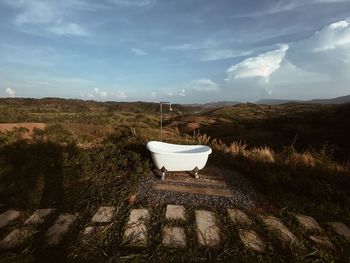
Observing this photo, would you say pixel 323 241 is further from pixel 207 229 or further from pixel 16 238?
pixel 16 238

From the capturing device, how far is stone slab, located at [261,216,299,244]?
2.43 metres

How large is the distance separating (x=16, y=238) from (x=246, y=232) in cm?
246

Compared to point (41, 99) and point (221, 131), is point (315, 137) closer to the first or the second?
point (221, 131)

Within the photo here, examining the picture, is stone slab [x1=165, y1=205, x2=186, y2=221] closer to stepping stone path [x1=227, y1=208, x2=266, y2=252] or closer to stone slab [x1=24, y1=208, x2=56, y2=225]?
stepping stone path [x1=227, y1=208, x2=266, y2=252]

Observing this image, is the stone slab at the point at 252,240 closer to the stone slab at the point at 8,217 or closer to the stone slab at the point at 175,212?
the stone slab at the point at 175,212

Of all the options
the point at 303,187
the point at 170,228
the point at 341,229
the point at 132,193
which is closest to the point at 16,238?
the point at 132,193

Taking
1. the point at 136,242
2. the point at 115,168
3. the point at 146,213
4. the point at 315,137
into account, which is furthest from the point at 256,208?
the point at 315,137

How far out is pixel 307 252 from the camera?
7.41 feet

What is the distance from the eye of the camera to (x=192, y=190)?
3.65m

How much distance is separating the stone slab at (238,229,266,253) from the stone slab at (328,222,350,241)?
1044mm

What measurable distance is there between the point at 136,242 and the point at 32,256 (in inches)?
37.3

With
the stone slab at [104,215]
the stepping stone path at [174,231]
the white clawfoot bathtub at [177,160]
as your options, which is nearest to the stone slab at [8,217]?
the stone slab at [104,215]

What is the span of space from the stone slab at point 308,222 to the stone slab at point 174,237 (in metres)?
1.53

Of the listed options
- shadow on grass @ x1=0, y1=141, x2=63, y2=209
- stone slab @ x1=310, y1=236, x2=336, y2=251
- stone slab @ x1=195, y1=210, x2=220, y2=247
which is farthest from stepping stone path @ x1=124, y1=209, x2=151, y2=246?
stone slab @ x1=310, y1=236, x2=336, y2=251
